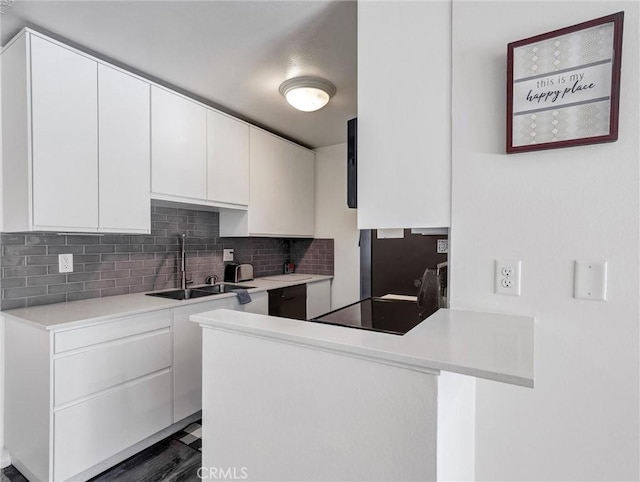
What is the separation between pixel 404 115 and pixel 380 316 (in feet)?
3.17

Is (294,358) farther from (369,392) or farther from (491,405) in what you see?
(491,405)

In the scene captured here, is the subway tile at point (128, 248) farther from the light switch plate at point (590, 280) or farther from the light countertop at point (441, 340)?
the light switch plate at point (590, 280)

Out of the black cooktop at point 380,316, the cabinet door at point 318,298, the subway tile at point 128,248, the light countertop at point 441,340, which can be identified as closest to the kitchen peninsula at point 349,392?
the light countertop at point 441,340

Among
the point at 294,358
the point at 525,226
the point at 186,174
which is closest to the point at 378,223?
the point at 525,226

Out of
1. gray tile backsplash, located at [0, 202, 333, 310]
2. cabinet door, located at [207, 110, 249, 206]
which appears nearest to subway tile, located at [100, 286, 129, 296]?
gray tile backsplash, located at [0, 202, 333, 310]

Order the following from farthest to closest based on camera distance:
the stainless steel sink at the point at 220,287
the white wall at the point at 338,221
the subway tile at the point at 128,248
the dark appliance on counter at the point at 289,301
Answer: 1. the white wall at the point at 338,221
2. the dark appliance on counter at the point at 289,301
3. the stainless steel sink at the point at 220,287
4. the subway tile at the point at 128,248

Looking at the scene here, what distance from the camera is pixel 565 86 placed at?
3.47 feet

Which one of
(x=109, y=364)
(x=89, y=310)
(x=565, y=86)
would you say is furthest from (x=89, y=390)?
(x=565, y=86)

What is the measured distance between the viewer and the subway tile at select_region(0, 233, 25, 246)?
75.4 inches

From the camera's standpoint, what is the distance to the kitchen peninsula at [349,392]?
803mm

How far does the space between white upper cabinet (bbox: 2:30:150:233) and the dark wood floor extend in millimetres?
1372

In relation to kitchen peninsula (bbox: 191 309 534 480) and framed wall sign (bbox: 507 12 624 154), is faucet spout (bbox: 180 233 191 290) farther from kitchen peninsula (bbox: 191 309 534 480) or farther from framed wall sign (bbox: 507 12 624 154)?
framed wall sign (bbox: 507 12 624 154)

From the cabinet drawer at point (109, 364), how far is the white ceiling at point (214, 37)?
5.63 feet

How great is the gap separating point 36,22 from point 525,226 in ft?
8.17
